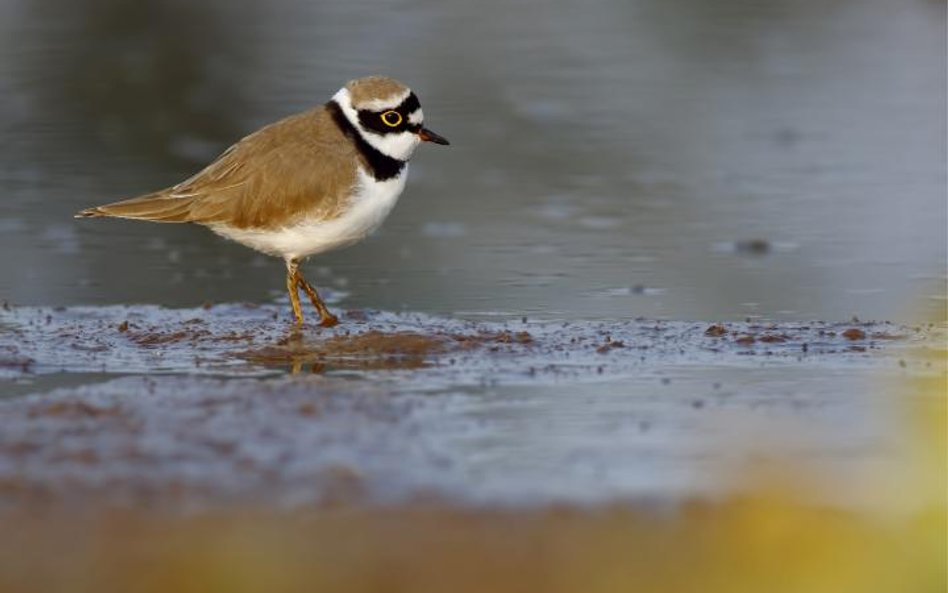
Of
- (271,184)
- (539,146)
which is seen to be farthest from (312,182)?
(539,146)

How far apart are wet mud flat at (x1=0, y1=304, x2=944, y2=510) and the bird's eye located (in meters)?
0.91

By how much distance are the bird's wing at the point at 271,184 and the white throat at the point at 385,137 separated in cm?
9

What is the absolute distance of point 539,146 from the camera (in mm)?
12211

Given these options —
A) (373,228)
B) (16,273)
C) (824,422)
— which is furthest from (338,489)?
(16,273)

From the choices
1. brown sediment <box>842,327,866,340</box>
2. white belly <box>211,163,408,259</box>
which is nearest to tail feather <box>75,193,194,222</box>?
white belly <box>211,163,408,259</box>

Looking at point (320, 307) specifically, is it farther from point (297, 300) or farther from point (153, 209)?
point (153, 209)

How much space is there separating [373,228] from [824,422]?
2.54 meters

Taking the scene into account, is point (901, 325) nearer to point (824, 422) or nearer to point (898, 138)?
point (824, 422)

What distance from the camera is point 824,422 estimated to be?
6465 millimetres

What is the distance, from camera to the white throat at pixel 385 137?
324 inches

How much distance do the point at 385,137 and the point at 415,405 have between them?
6.31 feet

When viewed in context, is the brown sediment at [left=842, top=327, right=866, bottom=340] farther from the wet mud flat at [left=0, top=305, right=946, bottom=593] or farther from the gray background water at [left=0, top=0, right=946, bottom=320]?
the gray background water at [left=0, top=0, right=946, bottom=320]

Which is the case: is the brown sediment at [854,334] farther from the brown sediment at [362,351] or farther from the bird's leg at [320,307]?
the bird's leg at [320,307]

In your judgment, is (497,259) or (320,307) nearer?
(320,307)
